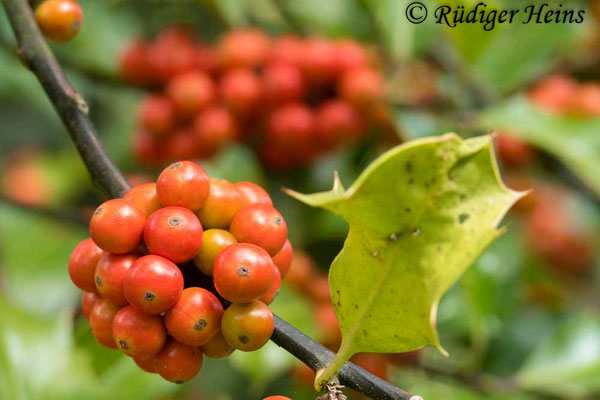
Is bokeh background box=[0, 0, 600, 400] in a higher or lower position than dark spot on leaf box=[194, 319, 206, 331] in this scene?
higher

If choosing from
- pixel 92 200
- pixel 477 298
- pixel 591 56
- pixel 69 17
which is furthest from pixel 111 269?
pixel 591 56

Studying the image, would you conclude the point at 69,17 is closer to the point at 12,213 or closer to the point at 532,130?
the point at 532,130

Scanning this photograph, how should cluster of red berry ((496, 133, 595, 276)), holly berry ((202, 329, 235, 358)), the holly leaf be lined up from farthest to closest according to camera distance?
1. cluster of red berry ((496, 133, 595, 276))
2. holly berry ((202, 329, 235, 358))
3. the holly leaf

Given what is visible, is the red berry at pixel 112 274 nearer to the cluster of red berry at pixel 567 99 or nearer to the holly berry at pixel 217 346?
the holly berry at pixel 217 346

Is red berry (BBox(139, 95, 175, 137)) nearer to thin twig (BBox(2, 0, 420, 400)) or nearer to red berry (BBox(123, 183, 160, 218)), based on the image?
thin twig (BBox(2, 0, 420, 400))

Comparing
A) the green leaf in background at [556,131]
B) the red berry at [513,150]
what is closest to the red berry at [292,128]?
the green leaf in background at [556,131]

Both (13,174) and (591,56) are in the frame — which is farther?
(13,174)

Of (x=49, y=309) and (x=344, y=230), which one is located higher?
(x=344, y=230)

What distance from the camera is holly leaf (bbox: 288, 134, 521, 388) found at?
22.4 inches

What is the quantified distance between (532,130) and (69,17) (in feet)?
3.11

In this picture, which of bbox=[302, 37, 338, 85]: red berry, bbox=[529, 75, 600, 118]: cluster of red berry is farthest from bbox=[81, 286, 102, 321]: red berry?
bbox=[529, 75, 600, 118]: cluster of red berry

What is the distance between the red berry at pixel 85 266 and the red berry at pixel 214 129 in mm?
898

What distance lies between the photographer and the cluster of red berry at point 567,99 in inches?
63.8

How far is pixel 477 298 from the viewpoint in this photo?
57.1 inches
